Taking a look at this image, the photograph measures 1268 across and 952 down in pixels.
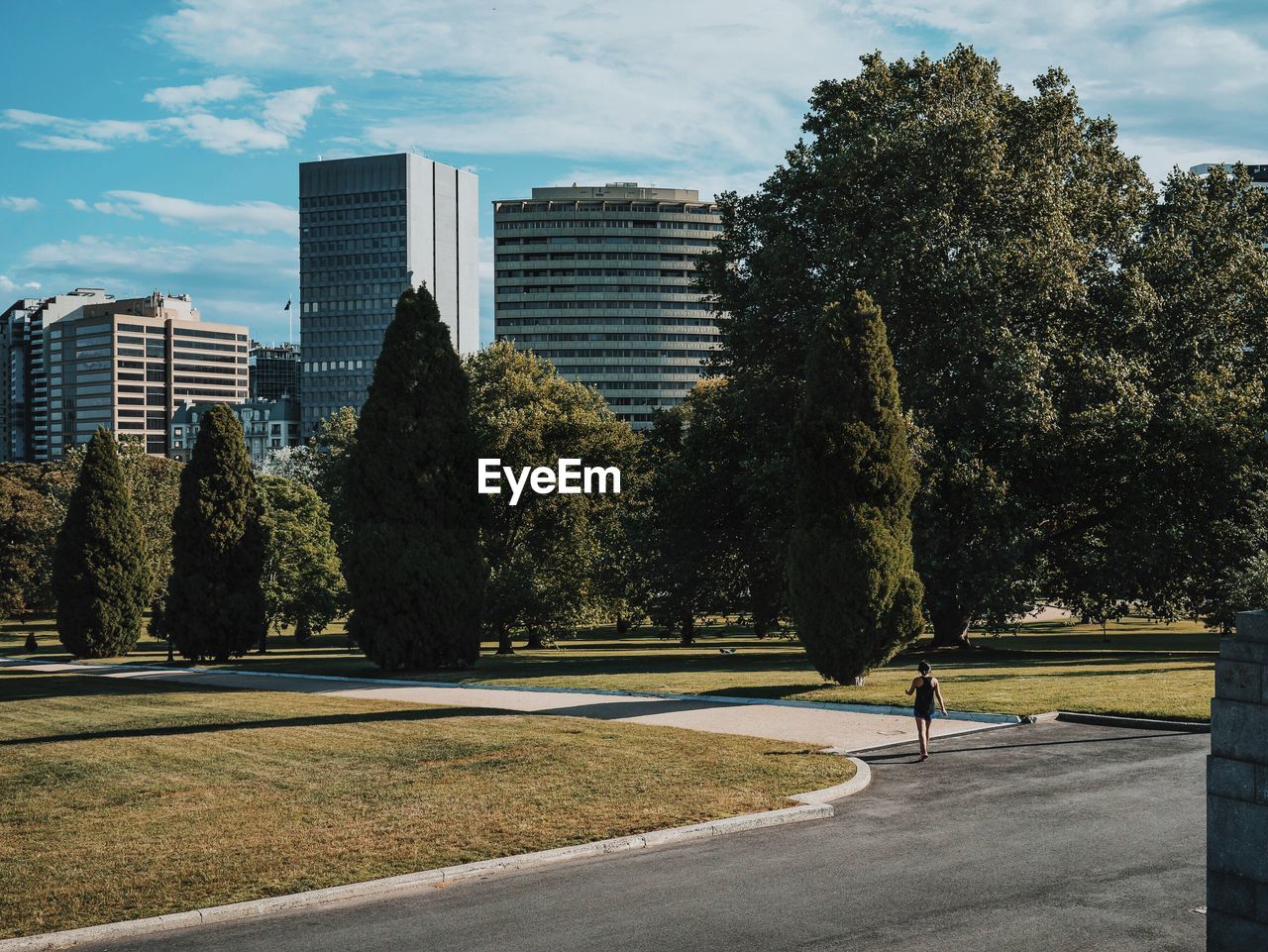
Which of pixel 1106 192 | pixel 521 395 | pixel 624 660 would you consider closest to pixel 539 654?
pixel 624 660

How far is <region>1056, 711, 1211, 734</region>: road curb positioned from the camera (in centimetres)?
1905

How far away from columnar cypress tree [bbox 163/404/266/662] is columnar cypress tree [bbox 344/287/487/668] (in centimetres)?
830

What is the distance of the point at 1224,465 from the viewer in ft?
108

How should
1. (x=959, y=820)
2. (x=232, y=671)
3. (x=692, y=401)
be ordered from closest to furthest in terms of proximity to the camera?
(x=959, y=820), (x=232, y=671), (x=692, y=401)

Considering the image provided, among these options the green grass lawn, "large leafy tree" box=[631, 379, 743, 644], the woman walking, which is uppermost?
"large leafy tree" box=[631, 379, 743, 644]

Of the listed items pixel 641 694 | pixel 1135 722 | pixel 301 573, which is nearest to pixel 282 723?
pixel 641 694

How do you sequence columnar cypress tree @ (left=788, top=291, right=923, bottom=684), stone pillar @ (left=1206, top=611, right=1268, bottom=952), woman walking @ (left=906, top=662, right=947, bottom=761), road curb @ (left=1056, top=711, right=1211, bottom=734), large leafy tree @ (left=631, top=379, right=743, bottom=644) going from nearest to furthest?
stone pillar @ (left=1206, top=611, right=1268, bottom=952)
woman walking @ (left=906, top=662, right=947, bottom=761)
road curb @ (left=1056, top=711, right=1211, bottom=734)
columnar cypress tree @ (left=788, top=291, right=923, bottom=684)
large leafy tree @ (left=631, top=379, right=743, bottom=644)

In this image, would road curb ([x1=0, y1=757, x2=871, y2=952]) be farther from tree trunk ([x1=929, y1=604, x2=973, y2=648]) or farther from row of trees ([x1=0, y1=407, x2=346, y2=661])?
row of trees ([x1=0, y1=407, x2=346, y2=661])

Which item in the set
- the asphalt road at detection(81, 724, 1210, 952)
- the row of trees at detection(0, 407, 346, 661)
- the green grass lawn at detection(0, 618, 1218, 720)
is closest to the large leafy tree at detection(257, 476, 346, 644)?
the row of trees at detection(0, 407, 346, 661)

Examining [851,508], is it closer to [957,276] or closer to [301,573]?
[957,276]

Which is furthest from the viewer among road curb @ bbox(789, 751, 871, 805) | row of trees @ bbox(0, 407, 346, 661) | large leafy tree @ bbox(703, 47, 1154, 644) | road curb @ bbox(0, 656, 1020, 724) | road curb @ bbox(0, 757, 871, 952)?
row of trees @ bbox(0, 407, 346, 661)

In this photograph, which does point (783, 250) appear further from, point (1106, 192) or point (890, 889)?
point (890, 889)

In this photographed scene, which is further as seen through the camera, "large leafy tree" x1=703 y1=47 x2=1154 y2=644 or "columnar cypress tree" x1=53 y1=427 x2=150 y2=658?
"columnar cypress tree" x1=53 y1=427 x2=150 y2=658

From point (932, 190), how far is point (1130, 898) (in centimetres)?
2628
